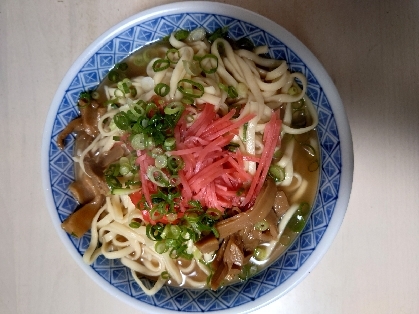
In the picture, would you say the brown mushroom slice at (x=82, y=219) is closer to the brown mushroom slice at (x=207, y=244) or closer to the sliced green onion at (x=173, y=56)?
the brown mushroom slice at (x=207, y=244)

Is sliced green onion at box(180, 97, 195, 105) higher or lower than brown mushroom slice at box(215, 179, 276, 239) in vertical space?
higher

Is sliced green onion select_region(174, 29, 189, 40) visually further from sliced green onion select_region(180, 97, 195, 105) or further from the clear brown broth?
sliced green onion select_region(180, 97, 195, 105)

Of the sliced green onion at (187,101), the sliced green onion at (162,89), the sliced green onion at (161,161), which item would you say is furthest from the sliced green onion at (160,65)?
the sliced green onion at (161,161)

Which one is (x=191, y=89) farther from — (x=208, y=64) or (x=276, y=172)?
(x=276, y=172)

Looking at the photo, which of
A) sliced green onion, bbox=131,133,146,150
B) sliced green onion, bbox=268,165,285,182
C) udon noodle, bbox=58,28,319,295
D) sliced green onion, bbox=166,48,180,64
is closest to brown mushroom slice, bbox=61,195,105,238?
udon noodle, bbox=58,28,319,295

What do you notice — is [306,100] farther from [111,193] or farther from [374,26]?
[111,193]

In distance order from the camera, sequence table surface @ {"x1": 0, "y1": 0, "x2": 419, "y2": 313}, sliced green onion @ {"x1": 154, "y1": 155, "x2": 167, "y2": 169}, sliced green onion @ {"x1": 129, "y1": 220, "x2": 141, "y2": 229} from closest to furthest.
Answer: sliced green onion @ {"x1": 154, "y1": 155, "x2": 167, "y2": 169} < sliced green onion @ {"x1": 129, "y1": 220, "x2": 141, "y2": 229} < table surface @ {"x1": 0, "y1": 0, "x2": 419, "y2": 313}
